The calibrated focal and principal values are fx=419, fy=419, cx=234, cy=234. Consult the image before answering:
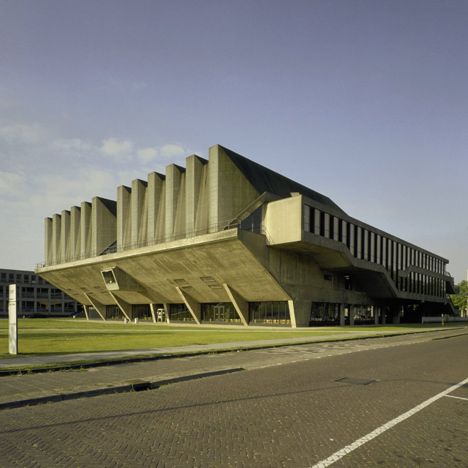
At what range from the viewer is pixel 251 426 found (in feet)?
22.8

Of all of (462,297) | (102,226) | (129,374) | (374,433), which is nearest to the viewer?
(374,433)

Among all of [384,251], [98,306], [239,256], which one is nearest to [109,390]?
[239,256]

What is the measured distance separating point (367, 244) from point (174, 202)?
26.4m

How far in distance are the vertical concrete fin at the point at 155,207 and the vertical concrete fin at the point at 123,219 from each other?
781 cm

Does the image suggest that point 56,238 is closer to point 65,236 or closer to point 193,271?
point 65,236

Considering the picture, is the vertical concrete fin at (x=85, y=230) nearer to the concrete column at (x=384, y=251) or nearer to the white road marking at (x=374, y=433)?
the concrete column at (x=384, y=251)

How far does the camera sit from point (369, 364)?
48.7ft

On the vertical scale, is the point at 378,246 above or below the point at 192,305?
above

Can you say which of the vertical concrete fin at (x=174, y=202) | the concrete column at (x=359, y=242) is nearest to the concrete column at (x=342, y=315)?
the concrete column at (x=359, y=242)

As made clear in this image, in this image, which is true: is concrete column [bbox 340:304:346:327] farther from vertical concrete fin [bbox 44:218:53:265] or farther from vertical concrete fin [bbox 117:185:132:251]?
vertical concrete fin [bbox 44:218:53:265]

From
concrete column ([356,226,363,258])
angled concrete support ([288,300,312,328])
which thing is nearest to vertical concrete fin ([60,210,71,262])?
angled concrete support ([288,300,312,328])

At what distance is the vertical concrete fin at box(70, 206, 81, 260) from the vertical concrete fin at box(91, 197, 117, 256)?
883cm

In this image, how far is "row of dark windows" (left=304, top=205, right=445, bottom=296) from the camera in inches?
1769

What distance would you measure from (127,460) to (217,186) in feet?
141
